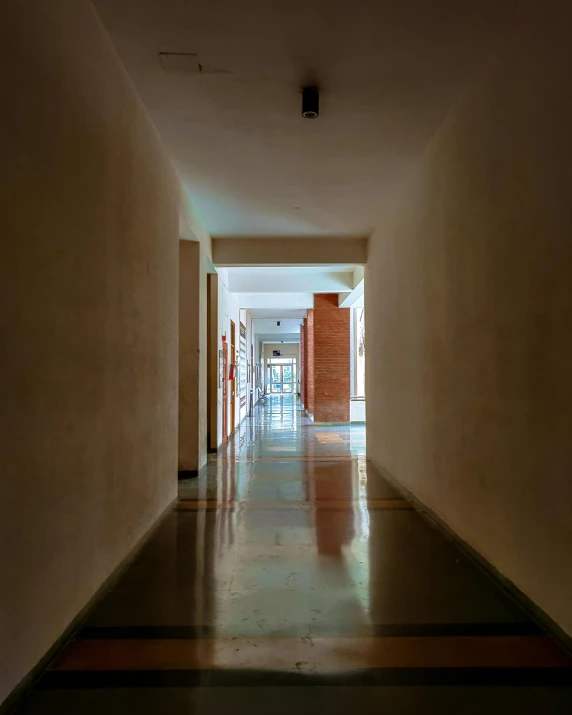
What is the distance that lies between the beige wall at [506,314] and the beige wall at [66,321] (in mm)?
2260

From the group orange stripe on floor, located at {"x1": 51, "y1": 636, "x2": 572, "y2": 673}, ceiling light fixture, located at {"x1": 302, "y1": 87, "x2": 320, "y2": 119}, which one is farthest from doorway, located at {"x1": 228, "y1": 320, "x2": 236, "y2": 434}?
orange stripe on floor, located at {"x1": 51, "y1": 636, "x2": 572, "y2": 673}

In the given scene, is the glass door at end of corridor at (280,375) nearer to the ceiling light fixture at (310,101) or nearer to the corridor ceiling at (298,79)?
the corridor ceiling at (298,79)

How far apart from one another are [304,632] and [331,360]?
421 inches

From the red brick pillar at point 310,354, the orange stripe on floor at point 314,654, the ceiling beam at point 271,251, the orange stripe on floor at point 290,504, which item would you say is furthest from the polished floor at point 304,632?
the red brick pillar at point 310,354

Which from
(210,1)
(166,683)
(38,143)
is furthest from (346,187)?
(166,683)

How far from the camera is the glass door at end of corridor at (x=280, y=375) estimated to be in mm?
43000

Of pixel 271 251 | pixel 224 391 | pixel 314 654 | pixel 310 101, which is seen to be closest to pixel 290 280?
pixel 224 391

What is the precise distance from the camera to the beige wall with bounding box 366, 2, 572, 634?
2314 millimetres

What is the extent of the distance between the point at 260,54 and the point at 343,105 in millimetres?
812

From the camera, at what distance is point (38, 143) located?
6.68 feet

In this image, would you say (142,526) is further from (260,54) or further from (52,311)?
(260,54)

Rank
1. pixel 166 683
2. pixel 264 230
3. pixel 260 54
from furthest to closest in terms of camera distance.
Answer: pixel 264 230
pixel 260 54
pixel 166 683

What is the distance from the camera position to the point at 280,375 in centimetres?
4459

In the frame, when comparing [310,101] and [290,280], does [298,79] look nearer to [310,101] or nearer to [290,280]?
[310,101]
